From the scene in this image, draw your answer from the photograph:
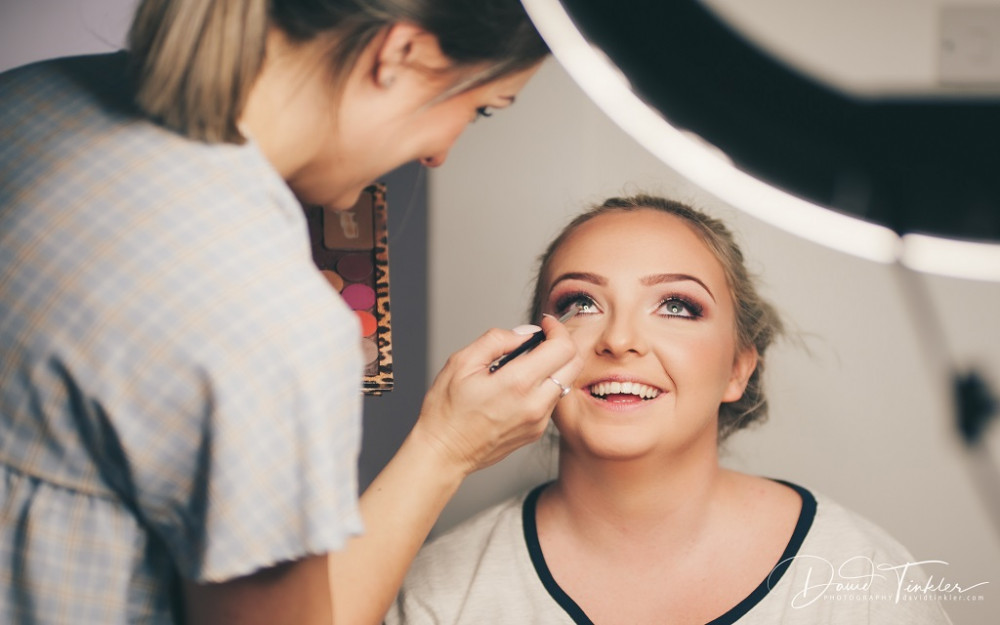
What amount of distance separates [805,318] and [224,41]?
1109 mm

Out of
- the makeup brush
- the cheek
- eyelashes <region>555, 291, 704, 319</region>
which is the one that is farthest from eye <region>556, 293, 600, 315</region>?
the makeup brush

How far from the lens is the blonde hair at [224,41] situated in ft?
2.23

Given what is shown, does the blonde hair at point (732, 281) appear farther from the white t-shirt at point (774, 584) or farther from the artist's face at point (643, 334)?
the white t-shirt at point (774, 584)

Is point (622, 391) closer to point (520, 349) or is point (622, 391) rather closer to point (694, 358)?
point (694, 358)

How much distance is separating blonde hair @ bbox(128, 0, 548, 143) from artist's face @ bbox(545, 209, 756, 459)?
0.54 meters

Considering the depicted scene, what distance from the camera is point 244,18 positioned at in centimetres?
69

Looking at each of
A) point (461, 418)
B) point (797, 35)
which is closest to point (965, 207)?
point (797, 35)

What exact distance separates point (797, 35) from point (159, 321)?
A: 0.74 m

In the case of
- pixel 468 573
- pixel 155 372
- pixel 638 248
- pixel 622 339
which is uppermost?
pixel 638 248

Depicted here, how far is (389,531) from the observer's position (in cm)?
85

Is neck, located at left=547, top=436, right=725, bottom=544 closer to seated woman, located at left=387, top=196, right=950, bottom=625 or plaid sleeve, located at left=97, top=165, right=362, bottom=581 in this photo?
seated woman, located at left=387, top=196, right=950, bottom=625
